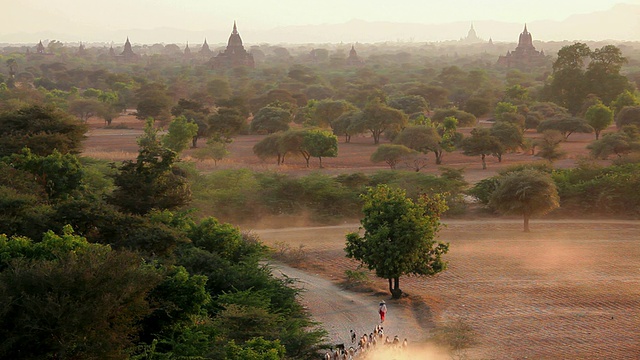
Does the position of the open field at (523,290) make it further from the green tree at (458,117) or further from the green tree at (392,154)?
the green tree at (458,117)

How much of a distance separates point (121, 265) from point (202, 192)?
74.2 ft

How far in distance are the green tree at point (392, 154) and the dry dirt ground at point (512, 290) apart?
13.3 metres

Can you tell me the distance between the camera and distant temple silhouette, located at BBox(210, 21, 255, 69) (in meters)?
151

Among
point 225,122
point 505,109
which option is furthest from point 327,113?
point 505,109

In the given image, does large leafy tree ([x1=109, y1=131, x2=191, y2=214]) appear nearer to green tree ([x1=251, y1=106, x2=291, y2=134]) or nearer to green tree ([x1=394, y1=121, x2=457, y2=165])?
green tree ([x1=394, y1=121, x2=457, y2=165])

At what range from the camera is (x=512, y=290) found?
82.5 ft

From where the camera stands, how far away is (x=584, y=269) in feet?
89.7

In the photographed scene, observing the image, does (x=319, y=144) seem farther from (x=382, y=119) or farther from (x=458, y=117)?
(x=458, y=117)

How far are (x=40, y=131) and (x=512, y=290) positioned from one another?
22306 mm

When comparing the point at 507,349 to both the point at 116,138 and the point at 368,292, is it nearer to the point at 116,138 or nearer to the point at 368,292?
the point at 368,292

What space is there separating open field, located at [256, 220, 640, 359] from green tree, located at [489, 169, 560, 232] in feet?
3.50

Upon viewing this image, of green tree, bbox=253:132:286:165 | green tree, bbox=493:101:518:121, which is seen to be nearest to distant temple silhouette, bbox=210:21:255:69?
green tree, bbox=493:101:518:121

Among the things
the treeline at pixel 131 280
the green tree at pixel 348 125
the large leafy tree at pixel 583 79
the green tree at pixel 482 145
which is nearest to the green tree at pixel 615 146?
the green tree at pixel 482 145

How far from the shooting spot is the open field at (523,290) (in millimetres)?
20484
